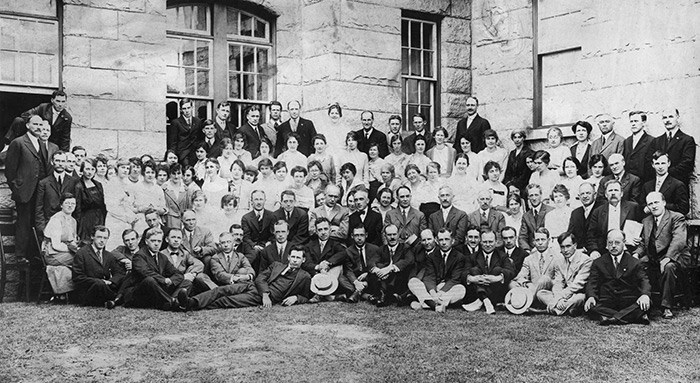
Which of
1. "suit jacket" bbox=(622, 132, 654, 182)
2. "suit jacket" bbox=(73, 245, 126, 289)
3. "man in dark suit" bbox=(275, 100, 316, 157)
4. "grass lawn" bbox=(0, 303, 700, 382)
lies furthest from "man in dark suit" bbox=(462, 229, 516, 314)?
"suit jacket" bbox=(73, 245, 126, 289)

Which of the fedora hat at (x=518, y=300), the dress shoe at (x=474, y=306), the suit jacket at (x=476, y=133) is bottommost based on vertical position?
the dress shoe at (x=474, y=306)

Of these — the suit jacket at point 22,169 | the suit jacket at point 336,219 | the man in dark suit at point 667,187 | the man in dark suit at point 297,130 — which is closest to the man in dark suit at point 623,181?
the man in dark suit at point 667,187

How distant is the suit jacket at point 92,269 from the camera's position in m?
8.13

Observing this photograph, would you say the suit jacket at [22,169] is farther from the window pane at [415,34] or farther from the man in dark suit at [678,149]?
the man in dark suit at [678,149]

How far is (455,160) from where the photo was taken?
10141 millimetres

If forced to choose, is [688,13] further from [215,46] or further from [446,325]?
[215,46]

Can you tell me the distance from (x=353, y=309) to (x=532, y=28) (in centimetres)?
573

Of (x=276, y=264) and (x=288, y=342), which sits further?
(x=276, y=264)

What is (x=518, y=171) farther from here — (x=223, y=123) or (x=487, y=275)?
(x=223, y=123)

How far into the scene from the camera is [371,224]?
30.1ft

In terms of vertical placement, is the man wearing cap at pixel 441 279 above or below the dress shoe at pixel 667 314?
above

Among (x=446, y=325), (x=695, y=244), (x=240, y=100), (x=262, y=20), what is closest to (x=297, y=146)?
(x=240, y=100)

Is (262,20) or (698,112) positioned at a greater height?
(262,20)

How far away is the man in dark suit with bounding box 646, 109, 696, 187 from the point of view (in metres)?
9.20
